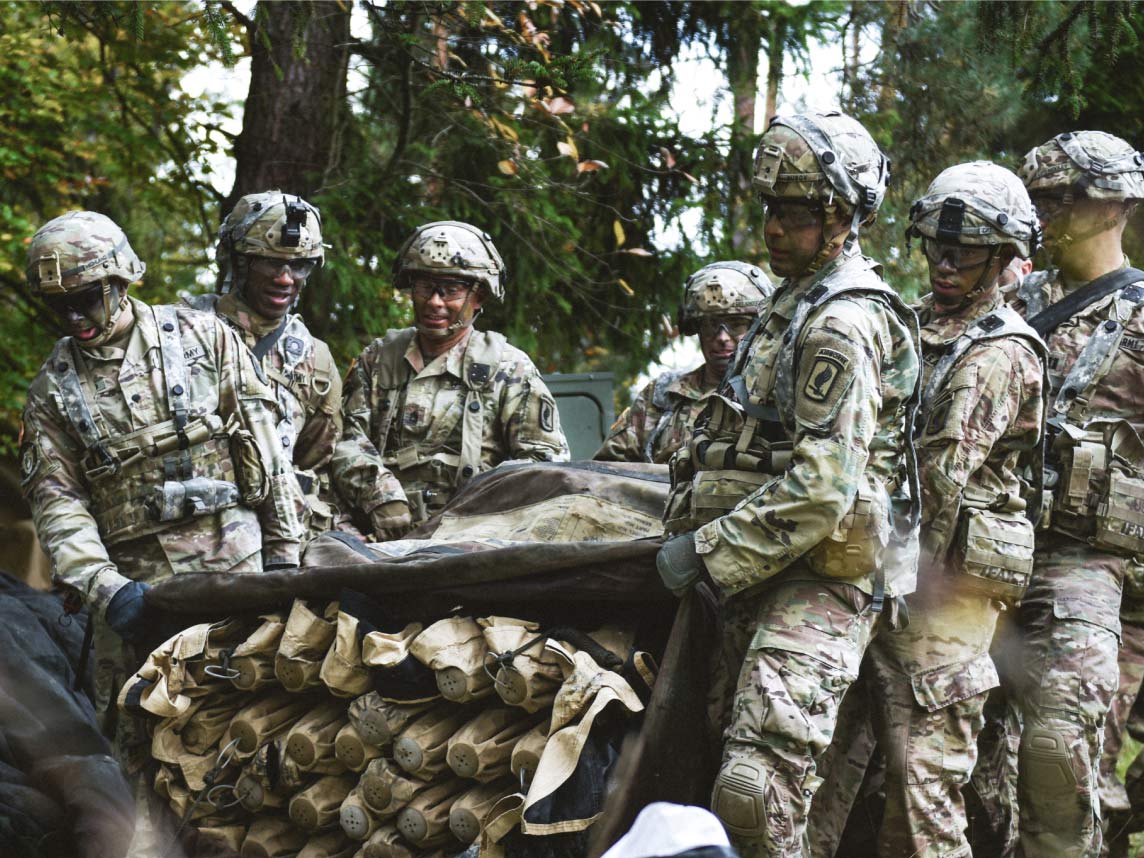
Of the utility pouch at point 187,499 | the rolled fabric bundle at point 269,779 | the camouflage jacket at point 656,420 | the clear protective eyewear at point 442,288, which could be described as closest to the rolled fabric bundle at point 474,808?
the rolled fabric bundle at point 269,779

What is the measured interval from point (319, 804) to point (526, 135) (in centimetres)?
682

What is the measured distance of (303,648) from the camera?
4.93 meters

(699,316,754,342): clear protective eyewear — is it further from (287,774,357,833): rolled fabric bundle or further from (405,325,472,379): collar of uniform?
(287,774,357,833): rolled fabric bundle

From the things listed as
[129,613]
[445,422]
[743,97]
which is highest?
[743,97]

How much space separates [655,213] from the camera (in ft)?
36.3

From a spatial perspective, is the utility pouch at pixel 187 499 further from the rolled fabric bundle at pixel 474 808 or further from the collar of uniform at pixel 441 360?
the rolled fabric bundle at pixel 474 808

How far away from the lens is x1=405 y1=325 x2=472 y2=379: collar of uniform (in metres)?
7.35

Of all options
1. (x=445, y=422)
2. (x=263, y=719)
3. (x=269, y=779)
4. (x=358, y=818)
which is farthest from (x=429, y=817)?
(x=445, y=422)

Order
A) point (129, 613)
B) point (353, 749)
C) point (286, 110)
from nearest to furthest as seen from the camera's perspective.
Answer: point (353, 749), point (129, 613), point (286, 110)

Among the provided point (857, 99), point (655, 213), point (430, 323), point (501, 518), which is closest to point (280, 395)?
point (430, 323)

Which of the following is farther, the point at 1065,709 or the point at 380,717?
the point at 1065,709

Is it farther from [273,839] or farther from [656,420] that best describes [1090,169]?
[273,839]

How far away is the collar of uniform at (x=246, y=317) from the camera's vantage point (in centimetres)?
730

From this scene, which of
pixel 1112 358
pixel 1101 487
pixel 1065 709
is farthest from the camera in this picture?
pixel 1112 358
